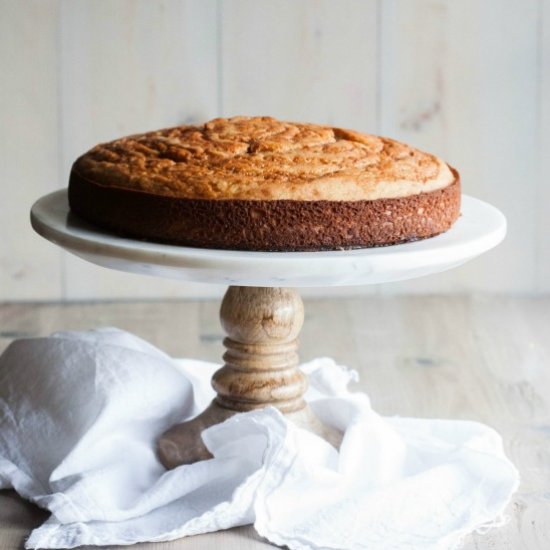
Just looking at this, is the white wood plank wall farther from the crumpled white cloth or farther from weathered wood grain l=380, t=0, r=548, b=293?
the crumpled white cloth

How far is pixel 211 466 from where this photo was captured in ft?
4.96

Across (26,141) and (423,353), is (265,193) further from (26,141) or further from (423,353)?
(26,141)

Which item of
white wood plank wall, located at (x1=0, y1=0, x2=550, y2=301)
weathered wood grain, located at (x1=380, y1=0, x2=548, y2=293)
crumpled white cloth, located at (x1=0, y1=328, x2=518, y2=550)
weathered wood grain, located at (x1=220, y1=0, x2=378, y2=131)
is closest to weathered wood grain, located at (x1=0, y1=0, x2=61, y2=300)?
white wood plank wall, located at (x1=0, y1=0, x2=550, y2=301)

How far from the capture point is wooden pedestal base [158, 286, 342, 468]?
1.56 meters

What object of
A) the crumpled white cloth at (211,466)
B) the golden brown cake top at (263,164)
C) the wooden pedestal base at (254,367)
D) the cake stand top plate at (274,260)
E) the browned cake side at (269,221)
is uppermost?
the golden brown cake top at (263,164)

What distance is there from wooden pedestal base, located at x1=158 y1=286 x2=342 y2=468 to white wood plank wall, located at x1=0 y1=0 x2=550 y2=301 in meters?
1.06

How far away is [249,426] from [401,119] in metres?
1.29

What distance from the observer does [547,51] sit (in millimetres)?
2596

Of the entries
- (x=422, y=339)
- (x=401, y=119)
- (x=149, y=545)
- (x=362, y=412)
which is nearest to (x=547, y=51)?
(x=401, y=119)

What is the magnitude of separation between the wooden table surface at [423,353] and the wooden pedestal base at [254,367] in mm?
194

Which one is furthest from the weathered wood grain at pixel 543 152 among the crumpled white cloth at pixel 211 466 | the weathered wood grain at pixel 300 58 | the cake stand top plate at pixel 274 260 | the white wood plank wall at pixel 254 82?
the cake stand top plate at pixel 274 260

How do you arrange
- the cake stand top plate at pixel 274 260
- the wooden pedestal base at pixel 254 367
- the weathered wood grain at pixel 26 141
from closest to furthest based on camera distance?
A: the cake stand top plate at pixel 274 260, the wooden pedestal base at pixel 254 367, the weathered wood grain at pixel 26 141

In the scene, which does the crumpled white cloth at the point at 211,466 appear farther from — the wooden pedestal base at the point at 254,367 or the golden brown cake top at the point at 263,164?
the golden brown cake top at the point at 263,164

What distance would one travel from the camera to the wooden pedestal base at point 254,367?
1.56 m
